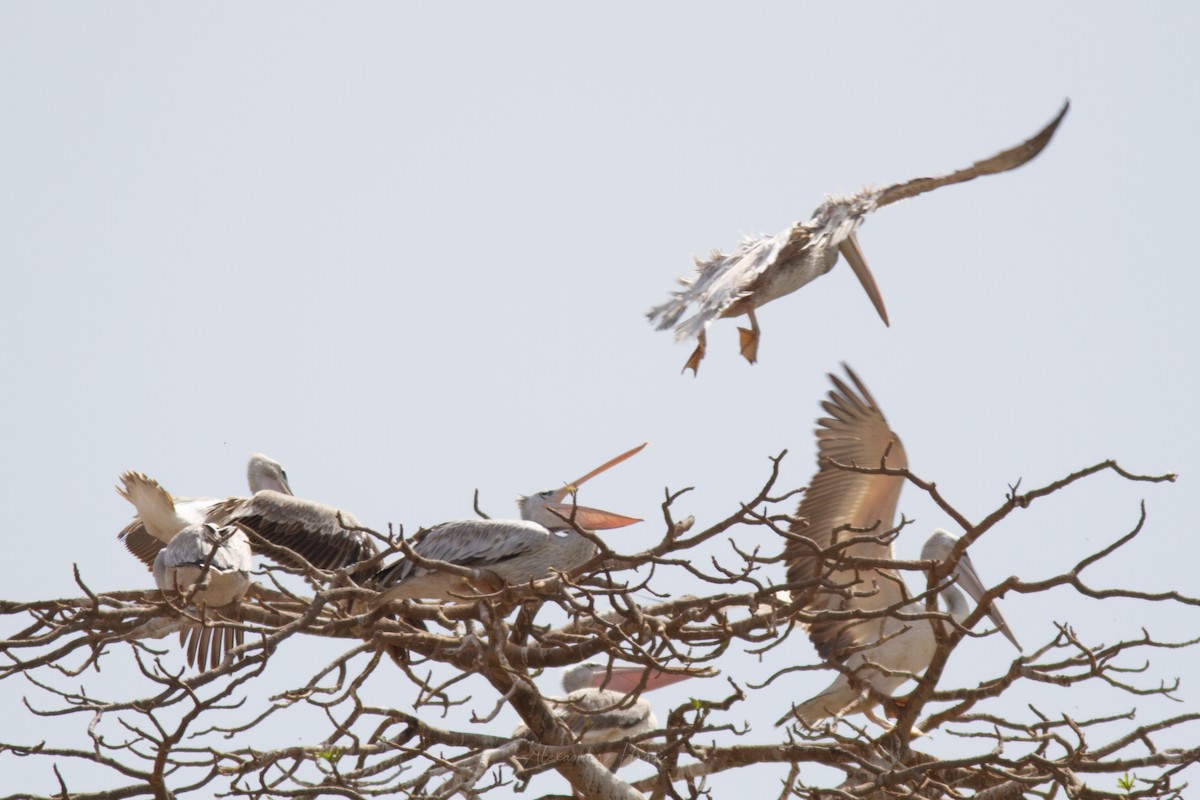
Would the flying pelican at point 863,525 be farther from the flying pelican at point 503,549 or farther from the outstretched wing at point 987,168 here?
the flying pelican at point 503,549

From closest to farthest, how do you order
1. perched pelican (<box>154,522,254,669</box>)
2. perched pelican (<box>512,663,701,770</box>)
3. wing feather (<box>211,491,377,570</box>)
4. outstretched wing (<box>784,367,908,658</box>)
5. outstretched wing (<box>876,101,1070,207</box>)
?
perched pelican (<box>154,522,254,669</box>), outstretched wing (<box>876,101,1070,207</box>), perched pelican (<box>512,663,701,770</box>), wing feather (<box>211,491,377,570</box>), outstretched wing (<box>784,367,908,658</box>)

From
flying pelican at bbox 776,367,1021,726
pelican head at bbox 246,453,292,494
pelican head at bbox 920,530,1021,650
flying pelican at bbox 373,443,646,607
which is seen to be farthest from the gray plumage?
pelican head at bbox 246,453,292,494

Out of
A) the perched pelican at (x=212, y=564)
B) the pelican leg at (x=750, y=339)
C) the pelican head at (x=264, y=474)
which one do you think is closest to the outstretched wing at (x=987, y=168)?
the pelican leg at (x=750, y=339)

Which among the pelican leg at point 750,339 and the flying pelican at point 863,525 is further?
the pelican leg at point 750,339

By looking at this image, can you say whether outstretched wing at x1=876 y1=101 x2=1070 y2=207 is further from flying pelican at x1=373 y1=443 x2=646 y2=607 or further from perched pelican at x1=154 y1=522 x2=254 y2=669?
perched pelican at x1=154 y1=522 x2=254 y2=669

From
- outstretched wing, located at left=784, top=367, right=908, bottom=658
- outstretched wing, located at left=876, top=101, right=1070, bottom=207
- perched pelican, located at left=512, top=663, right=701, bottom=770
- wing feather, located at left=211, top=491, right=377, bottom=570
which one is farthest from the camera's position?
outstretched wing, located at left=784, top=367, right=908, bottom=658

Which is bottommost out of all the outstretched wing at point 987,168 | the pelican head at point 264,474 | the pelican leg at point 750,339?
the pelican leg at point 750,339

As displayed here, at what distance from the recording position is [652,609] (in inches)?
227

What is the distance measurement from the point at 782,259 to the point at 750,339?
444 mm

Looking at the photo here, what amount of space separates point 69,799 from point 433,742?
1261 millimetres

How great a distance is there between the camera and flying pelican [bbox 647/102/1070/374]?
6754 mm

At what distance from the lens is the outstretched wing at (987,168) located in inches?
263

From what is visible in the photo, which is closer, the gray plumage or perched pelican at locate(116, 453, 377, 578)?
the gray plumage

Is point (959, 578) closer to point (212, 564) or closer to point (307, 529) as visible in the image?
point (307, 529)
